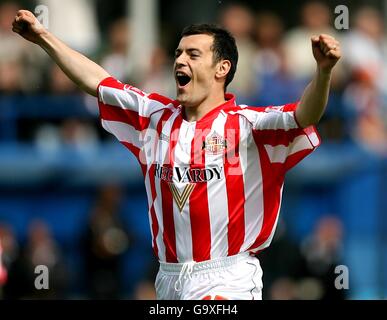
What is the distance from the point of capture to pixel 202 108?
878cm

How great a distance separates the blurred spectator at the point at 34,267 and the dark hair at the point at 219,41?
19.5 feet

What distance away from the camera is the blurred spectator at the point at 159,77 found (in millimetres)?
14953

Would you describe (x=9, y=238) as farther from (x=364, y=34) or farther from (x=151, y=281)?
(x=364, y=34)

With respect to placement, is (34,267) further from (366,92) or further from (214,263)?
(214,263)

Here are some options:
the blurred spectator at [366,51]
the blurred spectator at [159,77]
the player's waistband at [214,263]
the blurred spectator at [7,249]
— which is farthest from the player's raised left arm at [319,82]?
the blurred spectator at [366,51]

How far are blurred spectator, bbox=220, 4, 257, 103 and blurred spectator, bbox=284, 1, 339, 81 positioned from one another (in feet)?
1.55

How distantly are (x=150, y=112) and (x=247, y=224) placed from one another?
1.00m

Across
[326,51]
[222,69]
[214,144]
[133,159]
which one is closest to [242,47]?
[133,159]

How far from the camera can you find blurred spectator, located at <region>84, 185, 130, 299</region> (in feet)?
48.7

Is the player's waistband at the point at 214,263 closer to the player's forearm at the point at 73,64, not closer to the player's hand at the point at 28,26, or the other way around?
the player's forearm at the point at 73,64

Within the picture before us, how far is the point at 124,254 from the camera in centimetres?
1514

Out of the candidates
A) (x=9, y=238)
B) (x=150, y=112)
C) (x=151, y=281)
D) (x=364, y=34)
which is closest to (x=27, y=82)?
(x=9, y=238)

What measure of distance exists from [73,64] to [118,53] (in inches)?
266

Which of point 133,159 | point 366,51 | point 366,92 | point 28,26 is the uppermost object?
point 366,51
